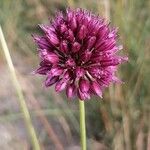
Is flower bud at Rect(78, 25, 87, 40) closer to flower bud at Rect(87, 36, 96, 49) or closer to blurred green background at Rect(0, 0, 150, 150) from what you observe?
flower bud at Rect(87, 36, 96, 49)

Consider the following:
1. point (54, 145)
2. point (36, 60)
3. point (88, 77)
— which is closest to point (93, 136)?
point (54, 145)

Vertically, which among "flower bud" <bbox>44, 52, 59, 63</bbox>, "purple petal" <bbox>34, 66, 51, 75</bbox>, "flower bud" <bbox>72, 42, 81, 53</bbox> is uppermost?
"flower bud" <bbox>72, 42, 81, 53</bbox>

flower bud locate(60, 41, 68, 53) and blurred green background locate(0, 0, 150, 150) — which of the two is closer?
flower bud locate(60, 41, 68, 53)

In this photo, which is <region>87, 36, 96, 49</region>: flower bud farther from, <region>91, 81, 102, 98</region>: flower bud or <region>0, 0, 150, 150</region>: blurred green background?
<region>0, 0, 150, 150</region>: blurred green background

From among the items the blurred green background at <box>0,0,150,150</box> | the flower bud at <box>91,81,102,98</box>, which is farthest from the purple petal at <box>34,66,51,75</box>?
the blurred green background at <box>0,0,150,150</box>

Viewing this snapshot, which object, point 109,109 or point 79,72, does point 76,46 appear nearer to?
point 79,72

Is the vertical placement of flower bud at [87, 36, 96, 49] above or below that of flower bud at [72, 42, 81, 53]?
above

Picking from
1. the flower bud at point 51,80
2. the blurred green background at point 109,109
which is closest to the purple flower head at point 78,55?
the flower bud at point 51,80

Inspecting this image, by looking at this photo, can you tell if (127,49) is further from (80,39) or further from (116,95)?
(80,39)
